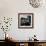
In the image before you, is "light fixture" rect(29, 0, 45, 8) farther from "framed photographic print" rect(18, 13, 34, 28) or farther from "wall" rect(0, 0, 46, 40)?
"framed photographic print" rect(18, 13, 34, 28)

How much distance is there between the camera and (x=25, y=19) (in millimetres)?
4805

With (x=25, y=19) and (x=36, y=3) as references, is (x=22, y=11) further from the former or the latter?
(x=36, y=3)

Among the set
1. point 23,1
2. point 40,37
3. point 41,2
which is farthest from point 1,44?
point 41,2

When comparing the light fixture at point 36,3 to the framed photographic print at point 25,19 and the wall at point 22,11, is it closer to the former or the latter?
the wall at point 22,11

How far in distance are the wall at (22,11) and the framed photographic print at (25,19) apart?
0.11 metres

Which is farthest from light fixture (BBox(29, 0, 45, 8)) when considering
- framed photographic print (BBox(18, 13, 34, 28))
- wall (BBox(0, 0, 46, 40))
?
framed photographic print (BBox(18, 13, 34, 28))

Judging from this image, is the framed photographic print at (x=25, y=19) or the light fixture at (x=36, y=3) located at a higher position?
the light fixture at (x=36, y=3)

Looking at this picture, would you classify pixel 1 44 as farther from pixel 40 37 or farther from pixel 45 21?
pixel 45 21

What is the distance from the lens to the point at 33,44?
400cm

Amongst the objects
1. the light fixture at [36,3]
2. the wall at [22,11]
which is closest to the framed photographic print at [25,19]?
the wall at [22,11]

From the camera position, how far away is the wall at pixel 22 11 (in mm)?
4738

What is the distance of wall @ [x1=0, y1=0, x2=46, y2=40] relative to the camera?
15.5ft

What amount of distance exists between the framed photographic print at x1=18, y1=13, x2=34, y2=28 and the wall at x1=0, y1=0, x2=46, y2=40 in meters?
0.11

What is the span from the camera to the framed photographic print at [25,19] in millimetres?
4770
